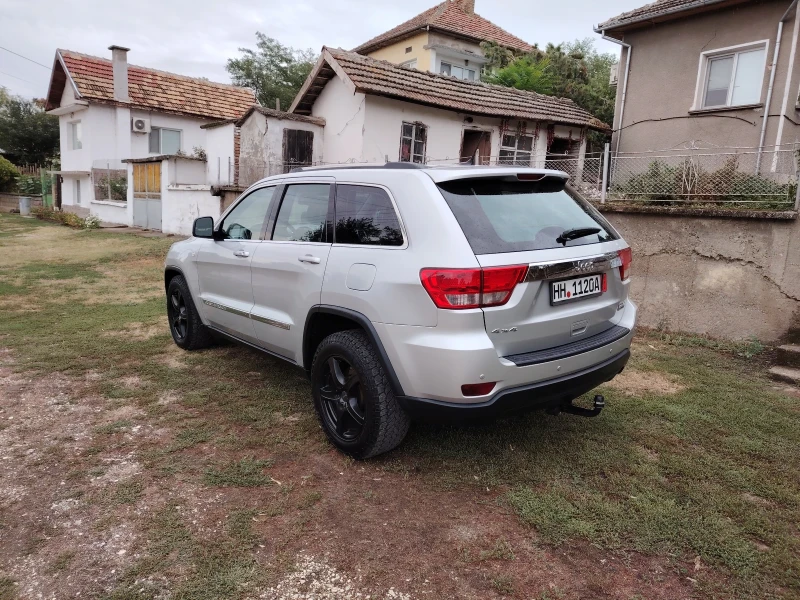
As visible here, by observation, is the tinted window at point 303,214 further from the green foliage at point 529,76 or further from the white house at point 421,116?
the green foliage at point 529,76

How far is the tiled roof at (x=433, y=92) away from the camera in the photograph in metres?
12.9

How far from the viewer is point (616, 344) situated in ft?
10.8

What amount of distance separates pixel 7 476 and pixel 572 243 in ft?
11.3

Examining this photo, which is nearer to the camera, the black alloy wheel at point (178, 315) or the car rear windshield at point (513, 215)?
the car rear windshield at point (513, 215)

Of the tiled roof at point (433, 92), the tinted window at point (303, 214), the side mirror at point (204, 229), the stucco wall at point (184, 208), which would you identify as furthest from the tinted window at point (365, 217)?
the stucco wall at point (184, 208)

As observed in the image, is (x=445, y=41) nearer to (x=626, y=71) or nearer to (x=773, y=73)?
(x=626, y=71)

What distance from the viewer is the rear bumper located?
2.77m

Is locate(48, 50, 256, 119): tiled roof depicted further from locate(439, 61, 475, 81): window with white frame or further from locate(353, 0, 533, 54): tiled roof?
locate(439, 61, 475, 81): window with white frame

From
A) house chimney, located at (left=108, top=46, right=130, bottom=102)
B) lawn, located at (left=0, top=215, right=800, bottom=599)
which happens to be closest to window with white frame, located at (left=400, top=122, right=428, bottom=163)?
lawn, located at (left=0, top=215, right=800, bottom=599)

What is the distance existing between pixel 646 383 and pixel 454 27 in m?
23.2

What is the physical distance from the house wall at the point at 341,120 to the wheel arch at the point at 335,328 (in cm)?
1041

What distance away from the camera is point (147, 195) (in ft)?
57.5

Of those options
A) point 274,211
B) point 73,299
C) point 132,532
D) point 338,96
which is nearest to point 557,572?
point 132,532

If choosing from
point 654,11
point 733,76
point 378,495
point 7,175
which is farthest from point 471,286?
point 7,175
